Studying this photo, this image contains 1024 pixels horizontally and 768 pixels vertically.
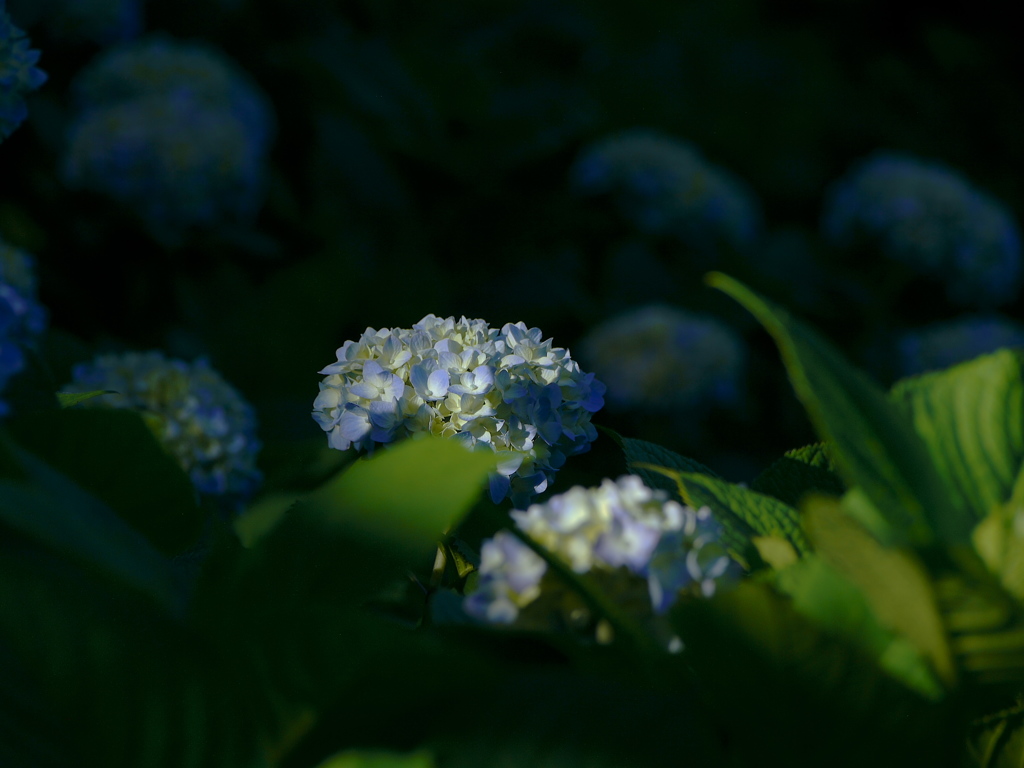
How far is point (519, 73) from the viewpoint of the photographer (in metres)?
2.84

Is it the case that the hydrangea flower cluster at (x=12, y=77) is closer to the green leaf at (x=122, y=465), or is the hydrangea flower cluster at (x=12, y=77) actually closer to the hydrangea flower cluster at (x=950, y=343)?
the green leaf at (x=122, y=465)

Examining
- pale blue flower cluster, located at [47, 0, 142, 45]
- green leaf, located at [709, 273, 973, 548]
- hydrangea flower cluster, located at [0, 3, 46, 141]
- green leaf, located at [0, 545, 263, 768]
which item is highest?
pale blue flower cluster, located at [47, 0, 142, 45]

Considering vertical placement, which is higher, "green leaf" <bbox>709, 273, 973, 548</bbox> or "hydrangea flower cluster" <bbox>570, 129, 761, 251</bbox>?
"hydrangea flower cluster" <bbox>570, 129, 761, 251</bbox>

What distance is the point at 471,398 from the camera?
50 centimetres

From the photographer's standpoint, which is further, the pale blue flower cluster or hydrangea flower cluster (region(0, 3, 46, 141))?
the pale blue flower cluster

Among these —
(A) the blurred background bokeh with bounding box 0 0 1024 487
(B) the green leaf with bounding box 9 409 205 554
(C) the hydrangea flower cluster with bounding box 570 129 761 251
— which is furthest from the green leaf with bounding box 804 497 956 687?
(C) the hydrangea flower cluster with bounding box 570 129 761 251

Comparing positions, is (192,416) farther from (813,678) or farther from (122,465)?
(813,678)

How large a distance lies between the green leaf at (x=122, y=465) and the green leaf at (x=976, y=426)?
1.24ft

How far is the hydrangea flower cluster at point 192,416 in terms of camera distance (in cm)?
96

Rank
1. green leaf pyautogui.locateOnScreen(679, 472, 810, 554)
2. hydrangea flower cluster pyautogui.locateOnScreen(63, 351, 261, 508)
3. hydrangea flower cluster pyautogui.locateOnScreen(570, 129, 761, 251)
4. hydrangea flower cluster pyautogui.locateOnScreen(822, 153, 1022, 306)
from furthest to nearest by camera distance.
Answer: hydrangea flower cluster pyautogui.locateOnScreen(822, 153, 1022, 306), hydrangea flower cluster pyautogui.locateOnScreen(570, 129, 761, 251), hydrangea flower cluster pyautogui.locateOnScreen(63, 351, 261, 508), green leaf pyautogui.locateOnScreen(679, 472, 810, 554)

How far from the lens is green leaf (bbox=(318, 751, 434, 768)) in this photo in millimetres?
251

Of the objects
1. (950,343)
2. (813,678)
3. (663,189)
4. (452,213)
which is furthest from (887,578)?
(950,343)

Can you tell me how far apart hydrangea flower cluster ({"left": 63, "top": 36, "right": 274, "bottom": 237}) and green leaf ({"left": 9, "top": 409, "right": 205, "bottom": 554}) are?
3.72 ft

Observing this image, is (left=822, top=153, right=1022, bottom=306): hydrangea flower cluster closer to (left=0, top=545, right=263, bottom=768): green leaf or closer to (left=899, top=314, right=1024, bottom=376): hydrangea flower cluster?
(left=899, top=314, right=1024, bottom=376): hydrangea flower cluster
